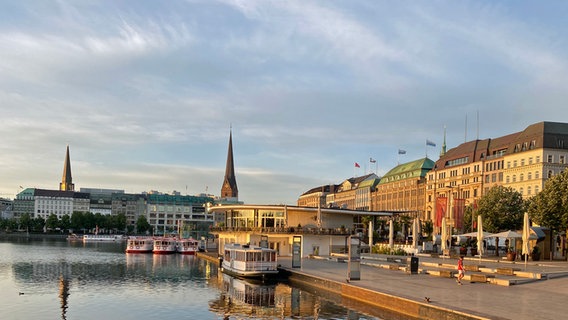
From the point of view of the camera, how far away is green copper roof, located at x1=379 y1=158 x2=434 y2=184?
17588cm

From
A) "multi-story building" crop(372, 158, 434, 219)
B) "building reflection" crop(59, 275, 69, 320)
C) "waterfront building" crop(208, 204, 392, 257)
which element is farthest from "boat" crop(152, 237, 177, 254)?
"multi-story building" crop(372, 158, 434, 219)

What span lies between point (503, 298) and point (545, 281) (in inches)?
395

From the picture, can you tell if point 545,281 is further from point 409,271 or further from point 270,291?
point 270,291

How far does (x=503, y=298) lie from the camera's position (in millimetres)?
35781

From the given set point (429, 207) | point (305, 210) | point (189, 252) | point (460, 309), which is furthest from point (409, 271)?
point (429, 207)

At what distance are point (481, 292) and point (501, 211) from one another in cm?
4897

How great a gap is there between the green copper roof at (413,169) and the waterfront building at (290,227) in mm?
91412

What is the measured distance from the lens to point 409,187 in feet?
593

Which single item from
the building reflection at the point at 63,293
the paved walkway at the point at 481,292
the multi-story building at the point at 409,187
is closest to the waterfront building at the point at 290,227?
the paved walkway at the point at 481,292

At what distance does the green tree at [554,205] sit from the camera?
63906 mm

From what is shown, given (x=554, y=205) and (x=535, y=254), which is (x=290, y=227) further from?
(x=554, y=205)

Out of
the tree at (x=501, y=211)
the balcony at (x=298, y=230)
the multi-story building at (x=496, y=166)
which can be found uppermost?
the multi-story building at (x=496, y=166)

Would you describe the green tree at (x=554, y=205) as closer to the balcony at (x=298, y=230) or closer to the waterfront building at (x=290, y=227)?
the balcony at (x=298, y=230)

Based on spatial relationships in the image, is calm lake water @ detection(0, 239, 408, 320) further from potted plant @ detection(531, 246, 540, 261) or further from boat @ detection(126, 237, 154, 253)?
boat @ detection(126, 237, 154, 253)
